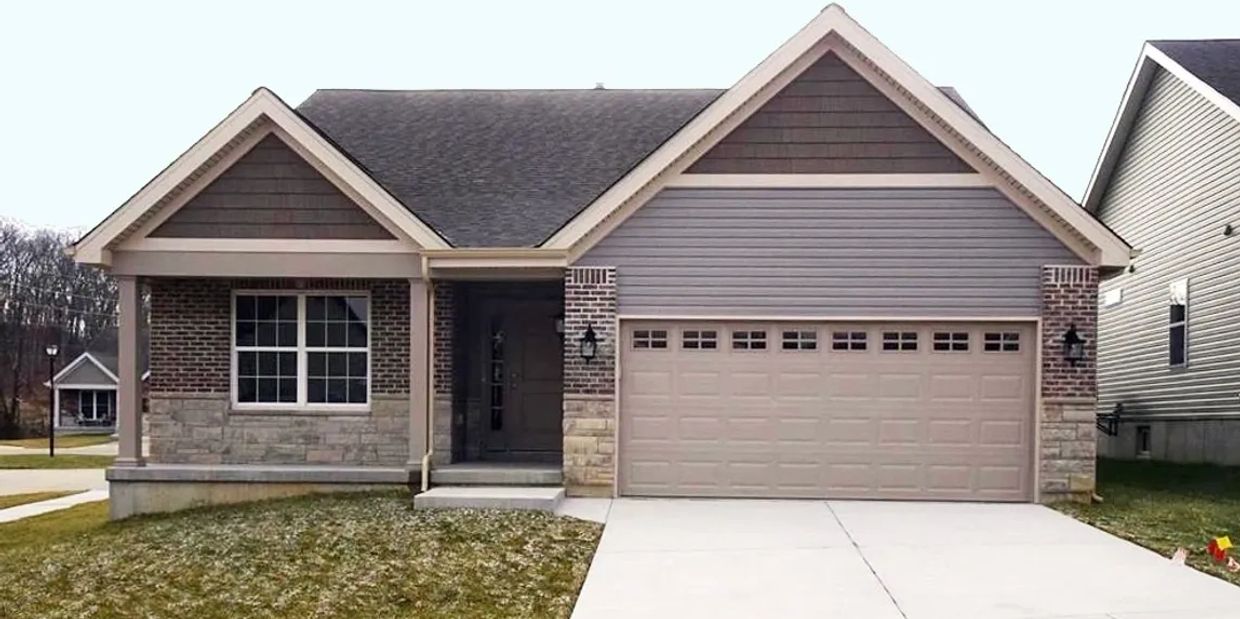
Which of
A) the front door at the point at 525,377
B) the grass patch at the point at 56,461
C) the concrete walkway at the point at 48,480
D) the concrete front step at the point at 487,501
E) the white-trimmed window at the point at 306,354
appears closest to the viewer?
the concrete front step at the point at 487,501

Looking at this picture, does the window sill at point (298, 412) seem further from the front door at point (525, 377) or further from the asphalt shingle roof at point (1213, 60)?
the asphalt shingle roof at point (1213, 60)

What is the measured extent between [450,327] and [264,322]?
226 centimetres

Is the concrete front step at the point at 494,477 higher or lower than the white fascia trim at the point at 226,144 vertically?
lower

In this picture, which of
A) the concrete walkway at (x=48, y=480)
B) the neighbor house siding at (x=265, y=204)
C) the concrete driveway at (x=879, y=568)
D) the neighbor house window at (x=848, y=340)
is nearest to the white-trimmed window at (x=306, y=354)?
the neighbor house siding at (x=265, y=204)

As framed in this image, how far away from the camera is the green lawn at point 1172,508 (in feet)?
31.1

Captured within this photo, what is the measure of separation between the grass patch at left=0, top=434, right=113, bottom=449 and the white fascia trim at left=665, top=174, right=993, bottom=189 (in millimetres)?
33873

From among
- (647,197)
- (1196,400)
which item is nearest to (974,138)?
(647,197)

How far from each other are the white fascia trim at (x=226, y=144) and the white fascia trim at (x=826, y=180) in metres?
2.93

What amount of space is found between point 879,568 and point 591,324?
4.66 meters

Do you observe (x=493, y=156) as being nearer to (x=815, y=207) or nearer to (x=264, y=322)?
(x=264, y=322)

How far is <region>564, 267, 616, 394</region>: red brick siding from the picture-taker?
11.9 metres

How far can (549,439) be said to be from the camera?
13898 millimetres

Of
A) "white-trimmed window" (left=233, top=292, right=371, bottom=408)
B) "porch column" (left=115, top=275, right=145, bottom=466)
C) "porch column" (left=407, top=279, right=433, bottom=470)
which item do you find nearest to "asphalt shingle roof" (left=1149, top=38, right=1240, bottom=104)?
"porch column" (left=407, top=279, right=433, bottom=470)

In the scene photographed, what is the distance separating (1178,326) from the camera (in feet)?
56.1
